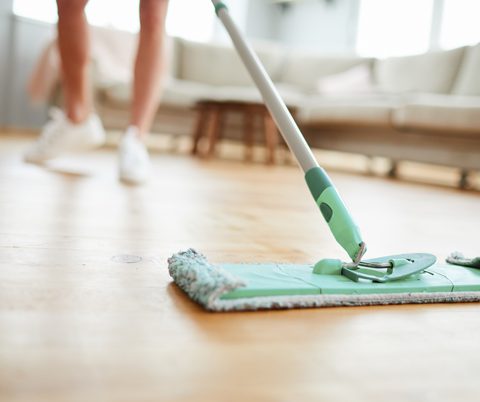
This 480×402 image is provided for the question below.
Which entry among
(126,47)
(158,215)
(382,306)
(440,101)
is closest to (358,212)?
(158,215)

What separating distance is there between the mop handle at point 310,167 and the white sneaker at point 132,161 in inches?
26.3

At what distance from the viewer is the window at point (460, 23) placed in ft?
14.8

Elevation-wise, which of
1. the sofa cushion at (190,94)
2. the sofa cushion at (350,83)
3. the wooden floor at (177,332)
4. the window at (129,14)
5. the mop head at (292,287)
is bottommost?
the wooden floor at (177,332)

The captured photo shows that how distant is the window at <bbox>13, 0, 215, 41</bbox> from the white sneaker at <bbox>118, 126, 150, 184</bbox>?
2.93m

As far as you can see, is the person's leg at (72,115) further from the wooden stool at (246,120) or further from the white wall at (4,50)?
the white wall at (4,50)

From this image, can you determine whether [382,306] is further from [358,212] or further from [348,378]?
[358,212]

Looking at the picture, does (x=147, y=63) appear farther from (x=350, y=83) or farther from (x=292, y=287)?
(x=350, y=83)

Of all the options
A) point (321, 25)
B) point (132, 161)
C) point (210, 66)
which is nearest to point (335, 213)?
point (132, 161)

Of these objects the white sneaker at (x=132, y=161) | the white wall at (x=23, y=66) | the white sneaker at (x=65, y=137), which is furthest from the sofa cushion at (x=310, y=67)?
the white sneaker at (x=132, y=161)

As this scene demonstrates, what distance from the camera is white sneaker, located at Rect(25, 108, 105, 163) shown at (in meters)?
1.67

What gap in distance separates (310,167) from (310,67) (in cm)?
365

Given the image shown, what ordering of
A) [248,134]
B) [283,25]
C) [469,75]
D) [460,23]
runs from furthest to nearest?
[283,25] < [460,23] < [248,134] < [469,75]

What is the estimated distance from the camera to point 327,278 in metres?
0.57

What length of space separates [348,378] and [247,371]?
0.06 meters
